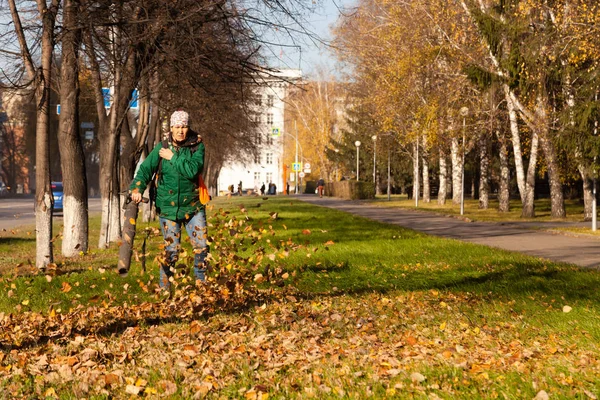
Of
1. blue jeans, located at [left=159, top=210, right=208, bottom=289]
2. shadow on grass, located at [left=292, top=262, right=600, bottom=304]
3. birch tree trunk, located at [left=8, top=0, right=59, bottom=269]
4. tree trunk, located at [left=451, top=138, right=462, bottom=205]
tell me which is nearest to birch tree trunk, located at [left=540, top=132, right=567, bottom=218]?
tree trunk, located at [left=451, top=138, right=462, bottom=205]

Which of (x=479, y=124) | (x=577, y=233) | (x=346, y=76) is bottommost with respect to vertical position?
(x=577, y=233)

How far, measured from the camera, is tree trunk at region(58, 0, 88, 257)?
51.3ft

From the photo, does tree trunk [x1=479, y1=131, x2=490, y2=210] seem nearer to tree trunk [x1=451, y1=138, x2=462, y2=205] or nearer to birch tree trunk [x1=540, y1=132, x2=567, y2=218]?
tree trunk [x1=451, y1=138, x2=462, y2=205]

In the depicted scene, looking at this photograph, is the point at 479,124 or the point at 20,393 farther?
the point at 479,124

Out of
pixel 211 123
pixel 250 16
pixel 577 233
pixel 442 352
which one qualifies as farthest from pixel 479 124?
pixel 442 352

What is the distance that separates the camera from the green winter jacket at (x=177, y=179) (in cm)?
884

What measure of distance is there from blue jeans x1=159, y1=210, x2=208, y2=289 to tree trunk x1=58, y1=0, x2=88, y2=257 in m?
6.72

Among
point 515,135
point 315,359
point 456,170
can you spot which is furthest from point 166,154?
point 456,170

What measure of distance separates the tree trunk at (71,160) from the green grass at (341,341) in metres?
3.48

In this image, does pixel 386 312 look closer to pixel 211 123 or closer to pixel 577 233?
pixel 577 233

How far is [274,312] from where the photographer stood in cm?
872

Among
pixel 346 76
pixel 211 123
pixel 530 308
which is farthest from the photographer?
pixel 346 76

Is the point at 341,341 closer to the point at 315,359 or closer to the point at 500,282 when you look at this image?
the point at 315,359

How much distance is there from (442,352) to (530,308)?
3101mm
